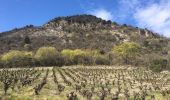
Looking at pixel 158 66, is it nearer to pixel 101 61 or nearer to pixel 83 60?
pixel 101 61

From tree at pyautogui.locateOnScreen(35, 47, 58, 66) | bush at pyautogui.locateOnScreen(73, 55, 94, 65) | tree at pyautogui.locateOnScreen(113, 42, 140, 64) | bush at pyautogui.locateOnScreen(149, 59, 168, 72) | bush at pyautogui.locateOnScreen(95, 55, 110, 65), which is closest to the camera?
bush at pyautogui.locateOnScreen(149, 59, 168, 72)

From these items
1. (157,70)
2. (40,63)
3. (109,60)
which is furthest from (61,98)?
(109,60)

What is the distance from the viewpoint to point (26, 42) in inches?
6324

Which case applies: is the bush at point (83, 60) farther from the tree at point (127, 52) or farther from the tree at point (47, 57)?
the tree at point (127, 52)

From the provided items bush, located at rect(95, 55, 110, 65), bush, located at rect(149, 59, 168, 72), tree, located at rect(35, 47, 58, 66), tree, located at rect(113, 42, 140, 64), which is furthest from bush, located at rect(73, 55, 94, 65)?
bush, located at rect(149, 59, 168, 72)

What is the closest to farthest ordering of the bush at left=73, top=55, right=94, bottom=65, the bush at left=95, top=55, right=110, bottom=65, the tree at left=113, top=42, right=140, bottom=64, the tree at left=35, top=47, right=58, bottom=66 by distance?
the tree at left=35, top=47, right=58, bottom=66
the bush at left=73, top=55, right=94, bottom=65
the bush at left=95, top=55, right=110, bottom=65
the tree at left=113, top=42, right=140, bottom=64

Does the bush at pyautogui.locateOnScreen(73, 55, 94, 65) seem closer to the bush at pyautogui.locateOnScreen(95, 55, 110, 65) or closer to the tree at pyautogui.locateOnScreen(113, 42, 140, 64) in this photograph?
the bush at pyautogui.locateOnScreen(95, 55, 110, 65)

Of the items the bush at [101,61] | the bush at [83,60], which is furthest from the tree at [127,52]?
the bush at [83,60]

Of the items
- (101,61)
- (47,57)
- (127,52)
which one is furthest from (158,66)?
(47,57)

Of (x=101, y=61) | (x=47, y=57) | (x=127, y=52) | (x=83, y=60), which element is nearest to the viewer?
(x=47, y=57)

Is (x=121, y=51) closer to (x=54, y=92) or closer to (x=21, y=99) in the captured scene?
(x=54, y=92)

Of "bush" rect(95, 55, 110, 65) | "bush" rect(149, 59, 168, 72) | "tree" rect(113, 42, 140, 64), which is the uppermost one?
"tree" rect(113, 42, 140, 64)

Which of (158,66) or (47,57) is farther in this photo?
(47,57)

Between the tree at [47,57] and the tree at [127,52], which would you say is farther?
the tree at [127,52]
